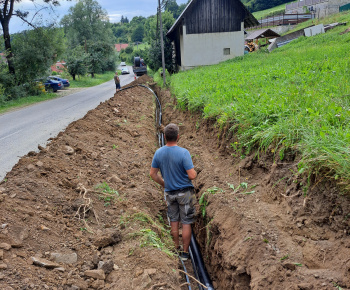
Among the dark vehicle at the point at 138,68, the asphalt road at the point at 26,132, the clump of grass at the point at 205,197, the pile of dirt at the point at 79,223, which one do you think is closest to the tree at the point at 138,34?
the dark vehicle at the point at 138,68

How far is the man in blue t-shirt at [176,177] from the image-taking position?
465 centimetres

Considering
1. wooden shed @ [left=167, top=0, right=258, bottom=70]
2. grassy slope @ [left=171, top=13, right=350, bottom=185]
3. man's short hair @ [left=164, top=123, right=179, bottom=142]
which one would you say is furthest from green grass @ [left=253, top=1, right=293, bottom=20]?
man's short hair @ [left=164, top=123, right=179, bottom=142]

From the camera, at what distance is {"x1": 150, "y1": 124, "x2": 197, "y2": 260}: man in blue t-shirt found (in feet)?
15.3

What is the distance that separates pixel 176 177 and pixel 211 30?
24645 millimetres

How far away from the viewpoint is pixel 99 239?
13.0 ft

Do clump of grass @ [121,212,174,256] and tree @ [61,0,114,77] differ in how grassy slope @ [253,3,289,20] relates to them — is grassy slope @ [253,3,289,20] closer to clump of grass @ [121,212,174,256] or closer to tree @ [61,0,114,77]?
tree @ [61,0,114,77]

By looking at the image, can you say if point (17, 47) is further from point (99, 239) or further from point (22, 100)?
point (99, 239)

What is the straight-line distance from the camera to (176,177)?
4.81 metres

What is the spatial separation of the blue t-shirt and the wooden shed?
23456 millimetres

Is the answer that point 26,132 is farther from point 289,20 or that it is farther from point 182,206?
point 289,20

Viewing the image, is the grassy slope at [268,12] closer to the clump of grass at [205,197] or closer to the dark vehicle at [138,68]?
the dark vehicle at [138,68]

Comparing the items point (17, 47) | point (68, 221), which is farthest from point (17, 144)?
point (17, 47)

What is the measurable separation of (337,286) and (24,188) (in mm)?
4075

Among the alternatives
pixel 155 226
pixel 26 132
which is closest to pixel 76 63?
pixel 26 132
